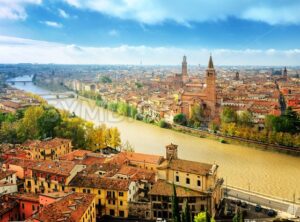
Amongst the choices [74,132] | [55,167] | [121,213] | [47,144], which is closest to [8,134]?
[74,132]

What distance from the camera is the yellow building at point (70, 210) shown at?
5.23 m

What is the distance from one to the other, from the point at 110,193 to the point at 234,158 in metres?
5.83

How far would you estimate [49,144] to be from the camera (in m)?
10.2

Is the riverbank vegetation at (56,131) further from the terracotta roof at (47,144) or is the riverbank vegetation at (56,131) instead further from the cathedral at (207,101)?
the cathedral at (207,101)

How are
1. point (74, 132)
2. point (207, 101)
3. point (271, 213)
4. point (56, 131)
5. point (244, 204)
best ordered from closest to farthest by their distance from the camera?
1. point (271, 213)
2. point (244, 204)
3. point (74, 132)
4. point (56, 131)
5. point (207, 101)

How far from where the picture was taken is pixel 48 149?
992 cm

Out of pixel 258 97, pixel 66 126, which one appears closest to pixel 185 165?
pixel 66 126

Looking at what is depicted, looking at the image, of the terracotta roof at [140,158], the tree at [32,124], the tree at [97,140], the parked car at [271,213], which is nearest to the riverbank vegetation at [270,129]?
the tree at [97,140]

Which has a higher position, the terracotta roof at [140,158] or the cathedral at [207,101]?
the cathedral at [207,101]

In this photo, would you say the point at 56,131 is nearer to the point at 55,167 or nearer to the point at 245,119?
the point at 55,167

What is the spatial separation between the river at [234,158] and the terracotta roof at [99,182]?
3.30 metres

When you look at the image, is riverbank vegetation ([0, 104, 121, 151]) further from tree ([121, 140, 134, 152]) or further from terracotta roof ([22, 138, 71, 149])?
terracotta roof ([22, 138, 71, 149])

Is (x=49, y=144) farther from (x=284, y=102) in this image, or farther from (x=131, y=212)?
(x=284, y=102)

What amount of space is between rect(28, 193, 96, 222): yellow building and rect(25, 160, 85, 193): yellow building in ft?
3.92
